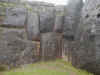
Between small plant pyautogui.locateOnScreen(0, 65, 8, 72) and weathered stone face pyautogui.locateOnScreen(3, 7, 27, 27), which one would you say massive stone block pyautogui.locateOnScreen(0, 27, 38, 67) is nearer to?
small plant pyautogui.locateOnScreen(0, 65, 8, 72)

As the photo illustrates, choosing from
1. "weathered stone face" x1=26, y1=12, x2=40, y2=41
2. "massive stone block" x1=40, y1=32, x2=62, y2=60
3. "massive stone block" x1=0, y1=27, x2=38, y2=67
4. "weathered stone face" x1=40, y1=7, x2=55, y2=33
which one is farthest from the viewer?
"weathered stone face" x1=40, y1=7, x2=55, y2=33

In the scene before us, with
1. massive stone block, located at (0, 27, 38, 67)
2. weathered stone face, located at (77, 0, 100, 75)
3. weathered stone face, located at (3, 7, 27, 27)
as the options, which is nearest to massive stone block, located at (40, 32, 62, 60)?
massive stone block, located at (0, 27, 38, 67)

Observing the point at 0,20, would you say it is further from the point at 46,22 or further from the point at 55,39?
the point at 55,39

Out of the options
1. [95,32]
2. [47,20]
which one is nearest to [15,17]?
[47,20]

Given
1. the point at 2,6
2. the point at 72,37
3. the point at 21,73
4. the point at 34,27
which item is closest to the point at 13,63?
the point at 21,73

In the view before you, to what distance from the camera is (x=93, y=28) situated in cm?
383

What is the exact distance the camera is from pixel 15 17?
4.79m

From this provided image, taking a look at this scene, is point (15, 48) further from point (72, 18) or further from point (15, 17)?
point (72, 18)

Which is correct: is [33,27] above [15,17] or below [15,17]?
below

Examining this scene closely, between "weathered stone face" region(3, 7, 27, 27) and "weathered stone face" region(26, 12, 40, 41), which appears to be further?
"weathered stone face" region(26, 12, 40, 41)

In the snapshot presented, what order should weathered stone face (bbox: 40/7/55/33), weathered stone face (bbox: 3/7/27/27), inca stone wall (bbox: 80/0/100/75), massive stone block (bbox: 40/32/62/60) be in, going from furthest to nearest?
weathered stone face (bbox: 40/7/55/33)
massive stone block (bbox: 40/32/62/60)
weathered stone face (bbox: 3/7/27/27)
inca stone wall (bbox: 80/0/100/75)

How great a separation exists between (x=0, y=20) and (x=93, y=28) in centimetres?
414

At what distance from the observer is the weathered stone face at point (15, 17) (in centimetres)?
469

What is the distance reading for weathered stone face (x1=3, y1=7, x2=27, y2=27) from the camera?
15.4ft
